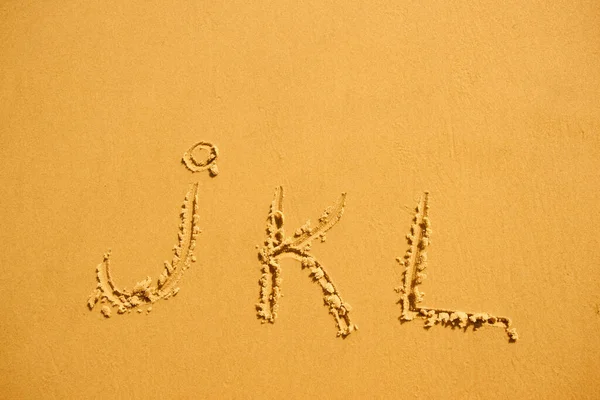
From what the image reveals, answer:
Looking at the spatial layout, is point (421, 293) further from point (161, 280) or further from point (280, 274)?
point (161, 280)

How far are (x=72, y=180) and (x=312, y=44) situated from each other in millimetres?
1456

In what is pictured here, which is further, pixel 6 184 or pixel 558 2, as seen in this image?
pixel 6 184

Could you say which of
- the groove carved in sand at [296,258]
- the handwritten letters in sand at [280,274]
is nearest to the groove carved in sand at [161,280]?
the handwritten letters in sand at [280,274]

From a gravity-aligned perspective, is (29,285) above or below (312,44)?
below

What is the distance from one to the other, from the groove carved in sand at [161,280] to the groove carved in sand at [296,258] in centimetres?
35

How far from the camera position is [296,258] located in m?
1.51

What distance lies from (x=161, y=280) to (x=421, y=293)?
1167 millimetres

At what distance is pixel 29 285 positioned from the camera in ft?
5.40

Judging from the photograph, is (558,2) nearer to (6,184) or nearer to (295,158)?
(295,158)

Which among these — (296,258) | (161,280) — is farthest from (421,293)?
(161,280)

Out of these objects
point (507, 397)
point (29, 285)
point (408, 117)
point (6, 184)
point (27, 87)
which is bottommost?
point (507, 397)

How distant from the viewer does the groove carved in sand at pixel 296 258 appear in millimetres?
1450

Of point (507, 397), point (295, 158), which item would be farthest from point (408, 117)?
point (507, 397)

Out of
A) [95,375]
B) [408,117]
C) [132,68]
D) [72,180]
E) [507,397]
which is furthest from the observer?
[132,68]
